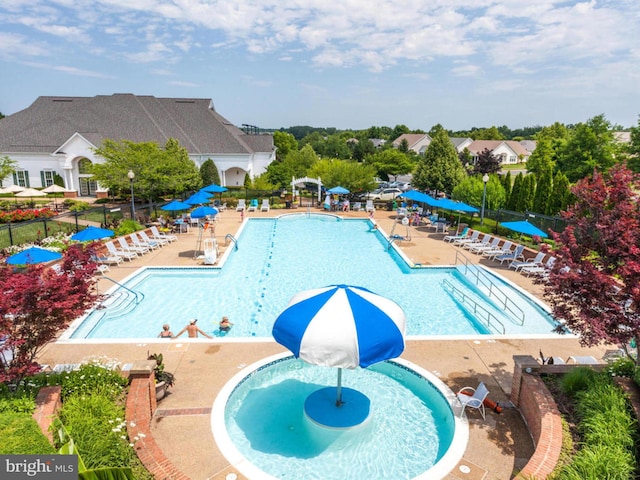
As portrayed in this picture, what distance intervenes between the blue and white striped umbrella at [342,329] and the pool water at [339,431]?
1.83 meters

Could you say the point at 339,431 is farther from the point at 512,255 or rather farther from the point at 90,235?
the point at 512,255

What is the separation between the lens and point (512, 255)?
1880 centimetres

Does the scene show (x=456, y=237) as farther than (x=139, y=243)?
Yes

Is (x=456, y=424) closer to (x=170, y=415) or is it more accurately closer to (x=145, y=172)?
(x=170, y=415)

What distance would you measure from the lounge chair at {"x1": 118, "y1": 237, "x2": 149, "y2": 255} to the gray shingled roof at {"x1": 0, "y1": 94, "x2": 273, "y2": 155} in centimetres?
2530

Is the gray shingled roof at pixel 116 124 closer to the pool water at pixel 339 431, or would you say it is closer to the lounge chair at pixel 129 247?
the lounge chair at pixel 129 247

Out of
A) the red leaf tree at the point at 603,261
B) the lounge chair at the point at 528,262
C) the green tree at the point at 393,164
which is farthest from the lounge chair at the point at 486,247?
the green tree at the point at 393,164

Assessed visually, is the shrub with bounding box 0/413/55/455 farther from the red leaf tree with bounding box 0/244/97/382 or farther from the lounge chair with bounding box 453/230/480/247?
the lounge chair with bounding box 453/230/480/247

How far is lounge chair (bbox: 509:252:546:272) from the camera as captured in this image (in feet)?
57.2

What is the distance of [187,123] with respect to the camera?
49219 mm

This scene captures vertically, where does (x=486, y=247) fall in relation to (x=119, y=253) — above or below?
below

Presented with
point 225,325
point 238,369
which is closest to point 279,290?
point 225,325

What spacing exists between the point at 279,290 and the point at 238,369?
6.91 metres

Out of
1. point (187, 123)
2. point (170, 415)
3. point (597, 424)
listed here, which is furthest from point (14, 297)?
point (187, 123)
